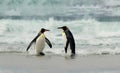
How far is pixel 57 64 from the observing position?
359 inches

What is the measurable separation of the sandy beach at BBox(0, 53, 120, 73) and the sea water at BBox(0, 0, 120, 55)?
3.57 ft

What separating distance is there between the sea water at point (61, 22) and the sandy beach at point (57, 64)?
1.09 metres

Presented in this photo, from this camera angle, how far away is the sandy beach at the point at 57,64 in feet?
27.4

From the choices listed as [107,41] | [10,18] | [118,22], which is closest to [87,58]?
[107,41]

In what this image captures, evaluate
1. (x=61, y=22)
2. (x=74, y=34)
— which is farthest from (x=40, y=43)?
(x=61, y=22)

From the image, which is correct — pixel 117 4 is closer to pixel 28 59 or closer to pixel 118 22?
pixel 118 22

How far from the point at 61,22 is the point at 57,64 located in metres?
10.7

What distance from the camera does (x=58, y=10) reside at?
22688mm

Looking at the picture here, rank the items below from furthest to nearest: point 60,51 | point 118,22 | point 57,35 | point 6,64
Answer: point 118,22 < point 57,35 < point 60,51 < point 6,64

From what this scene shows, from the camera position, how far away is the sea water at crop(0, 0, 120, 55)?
506 inches

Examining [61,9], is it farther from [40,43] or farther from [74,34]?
[40,43]

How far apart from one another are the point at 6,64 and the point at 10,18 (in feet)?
39.0

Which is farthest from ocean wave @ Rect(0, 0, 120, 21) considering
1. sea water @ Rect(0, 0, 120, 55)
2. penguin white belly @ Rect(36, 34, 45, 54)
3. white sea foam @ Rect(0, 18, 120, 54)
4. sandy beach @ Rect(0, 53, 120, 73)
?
sandy beach @ Rect(0, 53, 120, 73)

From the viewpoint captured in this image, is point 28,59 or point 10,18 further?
point 10,18
